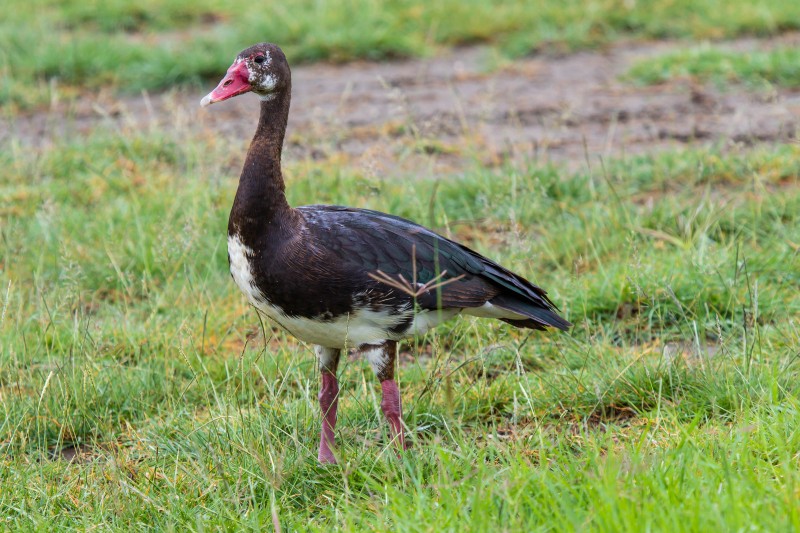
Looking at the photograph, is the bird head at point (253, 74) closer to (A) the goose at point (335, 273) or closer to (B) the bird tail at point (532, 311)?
(A) the goose at point (335, 273)

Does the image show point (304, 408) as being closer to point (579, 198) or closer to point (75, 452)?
point (75, 452)

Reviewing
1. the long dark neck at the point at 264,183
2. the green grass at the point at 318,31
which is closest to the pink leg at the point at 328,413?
the long dark neck at the point at 264,183

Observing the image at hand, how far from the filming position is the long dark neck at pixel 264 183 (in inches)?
152

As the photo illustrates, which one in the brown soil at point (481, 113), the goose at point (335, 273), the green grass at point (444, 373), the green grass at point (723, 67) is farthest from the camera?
the green grass at point (723, 67)

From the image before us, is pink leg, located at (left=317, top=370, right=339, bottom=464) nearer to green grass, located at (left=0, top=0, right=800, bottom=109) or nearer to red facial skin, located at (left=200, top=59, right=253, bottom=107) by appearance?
red facial skin, located at (left=200, top=59, right=253, bottom=107)

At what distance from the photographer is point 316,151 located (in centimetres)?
736

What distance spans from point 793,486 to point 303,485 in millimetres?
1602

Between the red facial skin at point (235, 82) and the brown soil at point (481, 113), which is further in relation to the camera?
the brown soil at point (481, 113)

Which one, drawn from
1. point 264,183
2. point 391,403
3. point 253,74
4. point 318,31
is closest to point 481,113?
point 253,74

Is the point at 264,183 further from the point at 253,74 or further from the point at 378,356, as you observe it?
the point at 378,356

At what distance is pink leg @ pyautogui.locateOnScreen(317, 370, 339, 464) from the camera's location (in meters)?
3.91

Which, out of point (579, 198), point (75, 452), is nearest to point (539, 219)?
point (579, 198)

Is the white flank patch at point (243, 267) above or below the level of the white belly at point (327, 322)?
above

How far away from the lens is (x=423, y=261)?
406 centimetres
